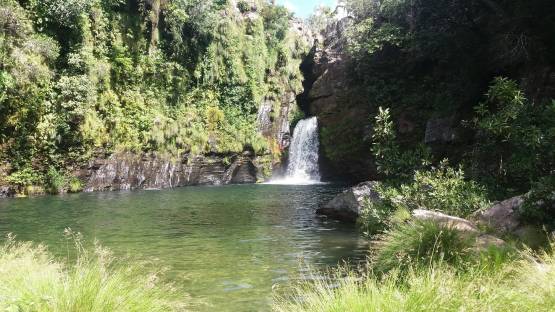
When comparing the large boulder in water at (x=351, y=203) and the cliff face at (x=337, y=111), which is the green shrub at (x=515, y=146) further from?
the cliff face at (x=337, y=111)

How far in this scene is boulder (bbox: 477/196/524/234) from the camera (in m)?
9.06

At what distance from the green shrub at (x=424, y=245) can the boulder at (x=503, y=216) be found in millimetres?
2528

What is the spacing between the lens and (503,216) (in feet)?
31.6

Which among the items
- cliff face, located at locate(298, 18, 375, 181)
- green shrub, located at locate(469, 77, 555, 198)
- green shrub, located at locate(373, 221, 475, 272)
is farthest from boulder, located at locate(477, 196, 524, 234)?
cliff face, located at locate(298, 18, 375, 181)

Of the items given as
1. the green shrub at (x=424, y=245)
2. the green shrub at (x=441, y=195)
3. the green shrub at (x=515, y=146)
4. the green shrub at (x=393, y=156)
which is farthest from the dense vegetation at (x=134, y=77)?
the green shrub at (x=424, y=245)

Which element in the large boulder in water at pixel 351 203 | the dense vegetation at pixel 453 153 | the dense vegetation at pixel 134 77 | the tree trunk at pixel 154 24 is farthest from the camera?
the tree trunk at pixel 154 24

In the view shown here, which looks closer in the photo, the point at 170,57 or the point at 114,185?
the point at 114,185

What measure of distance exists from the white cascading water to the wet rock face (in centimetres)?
340

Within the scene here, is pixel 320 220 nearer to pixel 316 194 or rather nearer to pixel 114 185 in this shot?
pixel 316 194

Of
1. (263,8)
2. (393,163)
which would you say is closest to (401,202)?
(393,163)

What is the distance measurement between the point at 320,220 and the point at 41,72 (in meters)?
17.9

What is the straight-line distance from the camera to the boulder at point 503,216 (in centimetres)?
906

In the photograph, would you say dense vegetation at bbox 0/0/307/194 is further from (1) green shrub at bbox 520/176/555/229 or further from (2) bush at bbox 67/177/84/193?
(1) green shrub at bbox 520/176/555/229

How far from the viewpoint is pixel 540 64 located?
16703 millimetres
